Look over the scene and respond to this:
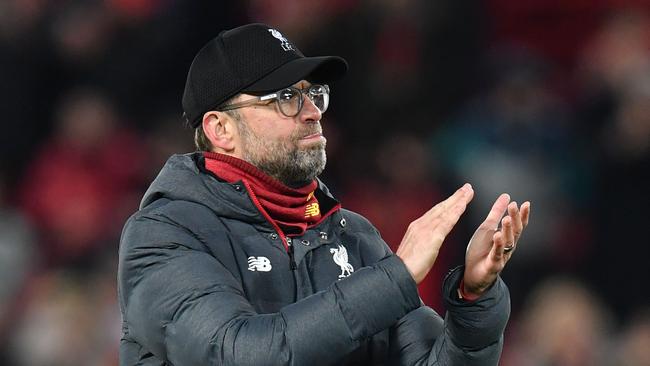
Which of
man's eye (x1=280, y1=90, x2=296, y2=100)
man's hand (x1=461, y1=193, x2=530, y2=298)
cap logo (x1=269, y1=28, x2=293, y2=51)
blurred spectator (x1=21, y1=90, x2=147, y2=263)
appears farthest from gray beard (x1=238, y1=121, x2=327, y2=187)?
blurred spectator (x1=21, y1=90, x2=147, y2=263)

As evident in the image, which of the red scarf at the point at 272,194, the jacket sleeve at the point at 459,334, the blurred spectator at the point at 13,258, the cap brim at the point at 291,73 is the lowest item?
the blurred spectator at the point at 13,258

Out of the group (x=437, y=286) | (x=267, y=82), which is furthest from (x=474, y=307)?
(x=437, y=286)

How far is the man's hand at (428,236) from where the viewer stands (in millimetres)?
2965

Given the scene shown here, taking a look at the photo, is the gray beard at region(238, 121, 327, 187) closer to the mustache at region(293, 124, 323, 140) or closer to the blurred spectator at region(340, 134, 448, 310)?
the mustache at region(293, 124, 323, 140)

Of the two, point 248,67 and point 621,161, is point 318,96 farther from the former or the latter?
point 621,161

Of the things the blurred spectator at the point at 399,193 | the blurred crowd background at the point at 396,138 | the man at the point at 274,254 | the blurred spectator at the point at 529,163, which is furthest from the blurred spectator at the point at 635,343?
the man at the point at 274,254

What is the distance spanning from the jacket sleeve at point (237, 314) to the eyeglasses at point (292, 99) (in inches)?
18.6

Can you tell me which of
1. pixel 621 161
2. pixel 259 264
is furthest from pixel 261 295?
pixel 621 161

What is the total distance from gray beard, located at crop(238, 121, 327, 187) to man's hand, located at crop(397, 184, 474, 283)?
402 mm

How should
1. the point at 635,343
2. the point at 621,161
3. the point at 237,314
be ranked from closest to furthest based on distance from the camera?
the point at 237,314, the point at 635,343, the point at 621,161

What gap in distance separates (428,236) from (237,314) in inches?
18.7

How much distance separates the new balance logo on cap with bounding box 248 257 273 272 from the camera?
3.14 metres

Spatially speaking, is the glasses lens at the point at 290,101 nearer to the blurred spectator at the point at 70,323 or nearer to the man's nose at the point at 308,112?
the man's nose at the point at 308,112

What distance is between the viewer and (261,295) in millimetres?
3117
